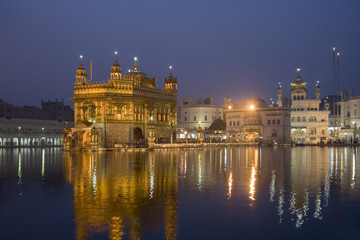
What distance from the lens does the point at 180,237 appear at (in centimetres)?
830

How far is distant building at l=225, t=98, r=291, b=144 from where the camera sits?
86125 mm

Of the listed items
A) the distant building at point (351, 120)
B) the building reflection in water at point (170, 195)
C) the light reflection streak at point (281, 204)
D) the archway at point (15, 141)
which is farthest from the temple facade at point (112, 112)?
the distant building at point (351, 120)

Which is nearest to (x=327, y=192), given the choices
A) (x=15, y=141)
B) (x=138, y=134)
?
(x=138, y=134)

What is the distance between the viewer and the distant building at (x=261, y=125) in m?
86.1

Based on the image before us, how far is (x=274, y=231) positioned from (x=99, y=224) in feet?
12.0

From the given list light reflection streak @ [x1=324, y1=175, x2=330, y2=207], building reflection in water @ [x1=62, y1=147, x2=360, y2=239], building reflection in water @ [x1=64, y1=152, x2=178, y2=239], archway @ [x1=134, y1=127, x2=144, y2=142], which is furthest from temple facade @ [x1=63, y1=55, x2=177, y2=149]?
light reflection streak @ [x1=324, y1=175, x2=330, y2=207]

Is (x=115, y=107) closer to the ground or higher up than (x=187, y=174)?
higher up

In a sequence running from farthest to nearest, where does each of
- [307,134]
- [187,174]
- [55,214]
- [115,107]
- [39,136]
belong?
[307,134], [39,136], [115,107], [187,174], [55,214]

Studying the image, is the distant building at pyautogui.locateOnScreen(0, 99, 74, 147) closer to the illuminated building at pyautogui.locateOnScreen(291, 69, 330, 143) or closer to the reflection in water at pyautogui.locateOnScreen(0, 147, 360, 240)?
the illuminated building at pyautogui.locateOnScreen(291, 69, 330, 143)

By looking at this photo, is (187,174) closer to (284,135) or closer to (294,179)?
(294,179)

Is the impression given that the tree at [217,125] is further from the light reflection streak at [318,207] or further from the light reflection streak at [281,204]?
the light reflection streak at [318,207]

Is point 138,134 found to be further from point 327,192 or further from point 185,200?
point 185,200

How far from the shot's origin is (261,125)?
87812mm

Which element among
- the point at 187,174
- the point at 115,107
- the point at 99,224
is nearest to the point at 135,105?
the point at 115,107
